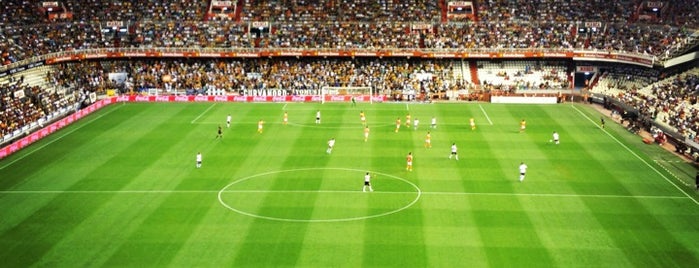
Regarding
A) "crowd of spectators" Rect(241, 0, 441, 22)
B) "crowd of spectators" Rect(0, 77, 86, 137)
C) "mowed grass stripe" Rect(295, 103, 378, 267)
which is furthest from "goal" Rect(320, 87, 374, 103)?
"crowd of spectators" Rect(0, 77, 86, 137)

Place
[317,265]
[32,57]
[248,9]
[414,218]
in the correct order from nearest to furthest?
[317,265]
[414,218]
[32,57]
[248,9]

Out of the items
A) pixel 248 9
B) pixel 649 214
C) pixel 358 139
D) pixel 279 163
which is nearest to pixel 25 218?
pixel 279 163

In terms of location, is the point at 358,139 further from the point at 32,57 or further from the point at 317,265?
the point at 32,57

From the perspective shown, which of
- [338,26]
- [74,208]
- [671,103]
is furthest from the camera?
[338,26]

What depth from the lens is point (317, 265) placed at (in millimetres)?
29922

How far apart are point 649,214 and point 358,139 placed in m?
23.2

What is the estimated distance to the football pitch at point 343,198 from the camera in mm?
31438

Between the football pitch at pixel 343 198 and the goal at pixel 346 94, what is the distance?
467 inches

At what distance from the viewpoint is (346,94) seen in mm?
72062

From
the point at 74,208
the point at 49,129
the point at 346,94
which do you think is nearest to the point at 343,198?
the point at 74,208

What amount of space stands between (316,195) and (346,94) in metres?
33.5

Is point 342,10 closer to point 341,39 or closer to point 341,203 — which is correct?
point 341,39

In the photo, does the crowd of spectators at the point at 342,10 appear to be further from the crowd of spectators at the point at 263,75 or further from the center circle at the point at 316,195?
the center circle at the point at 316,195

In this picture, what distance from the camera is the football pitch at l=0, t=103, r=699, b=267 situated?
31.4m
